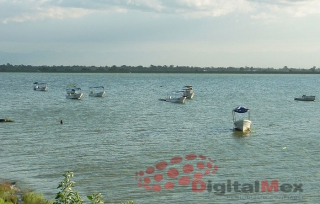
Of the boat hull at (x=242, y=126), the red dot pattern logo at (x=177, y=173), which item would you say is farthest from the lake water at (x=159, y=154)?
the boat hull at (x=242, y=126)

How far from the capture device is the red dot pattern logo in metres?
23.9

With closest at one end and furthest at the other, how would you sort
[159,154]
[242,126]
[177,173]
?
[177,173] < [159,154] < [242,126]

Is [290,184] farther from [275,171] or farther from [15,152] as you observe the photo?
[15,152]

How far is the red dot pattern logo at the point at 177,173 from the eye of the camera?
23.9m

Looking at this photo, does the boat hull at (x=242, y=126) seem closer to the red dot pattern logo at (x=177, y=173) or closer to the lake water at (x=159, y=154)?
the lake water at (x=159, y=154)

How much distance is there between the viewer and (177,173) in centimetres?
2641

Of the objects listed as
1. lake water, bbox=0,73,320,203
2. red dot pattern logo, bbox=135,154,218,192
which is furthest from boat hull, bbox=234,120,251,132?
red dot pattern logo, bbox=135,154,218,192

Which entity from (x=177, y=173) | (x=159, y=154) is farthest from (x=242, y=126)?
(x=177, y=173)

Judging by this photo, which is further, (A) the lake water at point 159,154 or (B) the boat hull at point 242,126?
(B) the boat hull at point 242,126

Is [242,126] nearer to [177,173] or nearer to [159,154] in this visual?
[159,154]

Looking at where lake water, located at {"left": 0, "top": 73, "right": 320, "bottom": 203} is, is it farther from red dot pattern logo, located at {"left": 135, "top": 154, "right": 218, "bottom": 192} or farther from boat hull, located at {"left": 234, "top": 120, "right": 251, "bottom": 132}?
boat hull, located at {"left": 234, "top": 120, "right": 251, "bottom": 132}

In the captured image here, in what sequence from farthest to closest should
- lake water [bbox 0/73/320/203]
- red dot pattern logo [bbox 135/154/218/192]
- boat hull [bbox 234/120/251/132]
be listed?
boat hull [bbox 234/120/251/132] < red dot pattern logo [bbox 135/154/218/192] < lake water [bbox 0/73/320/203]

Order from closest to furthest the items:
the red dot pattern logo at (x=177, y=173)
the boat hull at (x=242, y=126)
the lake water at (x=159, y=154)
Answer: the lake water at (x=159, y=154) → the red dot pattern logo at (x=177, y=173) → the boat hull at (x=242, y=126)

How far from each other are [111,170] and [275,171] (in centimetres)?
929
